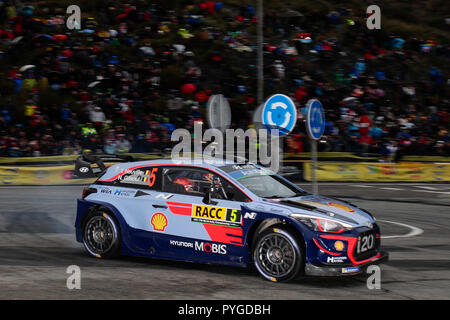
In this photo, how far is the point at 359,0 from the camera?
1314 inches

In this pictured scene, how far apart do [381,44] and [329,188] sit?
36.2 feet

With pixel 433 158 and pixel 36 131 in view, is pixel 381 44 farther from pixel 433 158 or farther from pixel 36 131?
pixel 36 131

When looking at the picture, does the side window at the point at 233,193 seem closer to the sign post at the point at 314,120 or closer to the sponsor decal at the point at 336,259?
the sponsor decal at the point at 336,259

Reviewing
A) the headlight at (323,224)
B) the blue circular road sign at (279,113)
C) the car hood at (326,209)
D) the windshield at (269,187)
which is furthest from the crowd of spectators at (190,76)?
the headlight at (323,224)

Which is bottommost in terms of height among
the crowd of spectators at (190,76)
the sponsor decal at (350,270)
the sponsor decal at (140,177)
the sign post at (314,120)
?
the sponsor decal at (350,270)

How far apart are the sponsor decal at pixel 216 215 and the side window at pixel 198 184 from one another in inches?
6.9

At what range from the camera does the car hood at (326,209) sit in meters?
7.61

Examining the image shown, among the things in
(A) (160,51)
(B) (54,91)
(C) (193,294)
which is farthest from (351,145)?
(C) (193,294)

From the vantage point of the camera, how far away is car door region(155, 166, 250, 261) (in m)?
7.94

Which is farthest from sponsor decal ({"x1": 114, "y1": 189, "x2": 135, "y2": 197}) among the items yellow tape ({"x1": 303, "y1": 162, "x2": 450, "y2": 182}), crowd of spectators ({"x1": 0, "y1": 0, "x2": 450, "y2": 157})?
yellow tape ({"x1": 303, "y1": 162, "x2": 450, "y2": 182})

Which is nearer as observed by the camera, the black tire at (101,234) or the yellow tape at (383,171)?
the black tire at (101,234)

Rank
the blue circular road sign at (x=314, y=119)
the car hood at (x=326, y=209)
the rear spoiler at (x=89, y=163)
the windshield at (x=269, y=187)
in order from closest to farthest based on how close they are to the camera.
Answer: the car hood at (x=326, y=209)
the windshield at (x=269, y=187)
the rear spoiler at (x=89, y=163)
the blue circular road sign at (x=314, y=119)

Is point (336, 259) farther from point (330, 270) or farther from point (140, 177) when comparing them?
point (140, 177)

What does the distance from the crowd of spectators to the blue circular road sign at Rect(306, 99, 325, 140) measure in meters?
10.5
